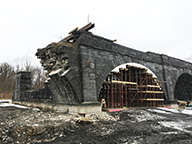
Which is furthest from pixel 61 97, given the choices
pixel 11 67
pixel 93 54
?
pixel 11 67

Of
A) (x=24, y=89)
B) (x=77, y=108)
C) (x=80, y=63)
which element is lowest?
(x=77, y=108)

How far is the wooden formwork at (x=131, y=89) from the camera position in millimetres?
9492

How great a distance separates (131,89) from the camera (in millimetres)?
10898

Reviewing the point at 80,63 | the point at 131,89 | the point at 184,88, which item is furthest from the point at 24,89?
the point at 184,88

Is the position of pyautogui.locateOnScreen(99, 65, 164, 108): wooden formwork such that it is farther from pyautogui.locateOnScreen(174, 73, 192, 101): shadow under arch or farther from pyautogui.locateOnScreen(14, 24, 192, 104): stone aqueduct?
pyautogui.locateOnScreen(174, 73, 192, 101): shadow under arch

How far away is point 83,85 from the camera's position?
7.59 meters

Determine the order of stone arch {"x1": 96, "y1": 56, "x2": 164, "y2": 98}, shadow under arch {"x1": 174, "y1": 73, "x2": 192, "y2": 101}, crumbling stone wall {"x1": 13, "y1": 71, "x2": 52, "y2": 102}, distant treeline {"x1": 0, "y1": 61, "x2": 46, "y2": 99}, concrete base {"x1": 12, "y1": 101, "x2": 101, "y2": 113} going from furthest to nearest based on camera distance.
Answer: distant treeline {"x1": 0, "y1": 61, "x2": 46, "y2": 99}
shadow under arch {"x1": 174, "y1": 73, "x2": 192, "y2": 101}
crumbling stone wall {"x1": 13, "y1": 71, "x2": 52, "y2": 102}
stone arch {"x1": 96, "y1": 56, "x2": 164, "y2": 98}
concrete base {"x1": 12, "y1": 101, "x2": 101, "y2": 113}

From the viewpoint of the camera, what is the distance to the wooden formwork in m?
9.49

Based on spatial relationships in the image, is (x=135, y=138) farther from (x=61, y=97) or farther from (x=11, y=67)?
(x=11, y=67)

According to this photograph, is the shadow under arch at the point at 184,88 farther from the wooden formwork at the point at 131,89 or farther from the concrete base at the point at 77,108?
the concrete base at the point at 77,108

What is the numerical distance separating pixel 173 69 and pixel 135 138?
11892 mm

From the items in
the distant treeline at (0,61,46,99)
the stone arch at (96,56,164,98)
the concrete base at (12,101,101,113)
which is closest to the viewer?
the concrete base at (12,101,101,113)

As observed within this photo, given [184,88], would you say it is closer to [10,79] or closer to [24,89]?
[24,89]

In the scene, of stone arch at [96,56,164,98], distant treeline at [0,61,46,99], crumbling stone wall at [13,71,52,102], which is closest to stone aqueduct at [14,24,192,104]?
stone arch at [96,56,164,98]
